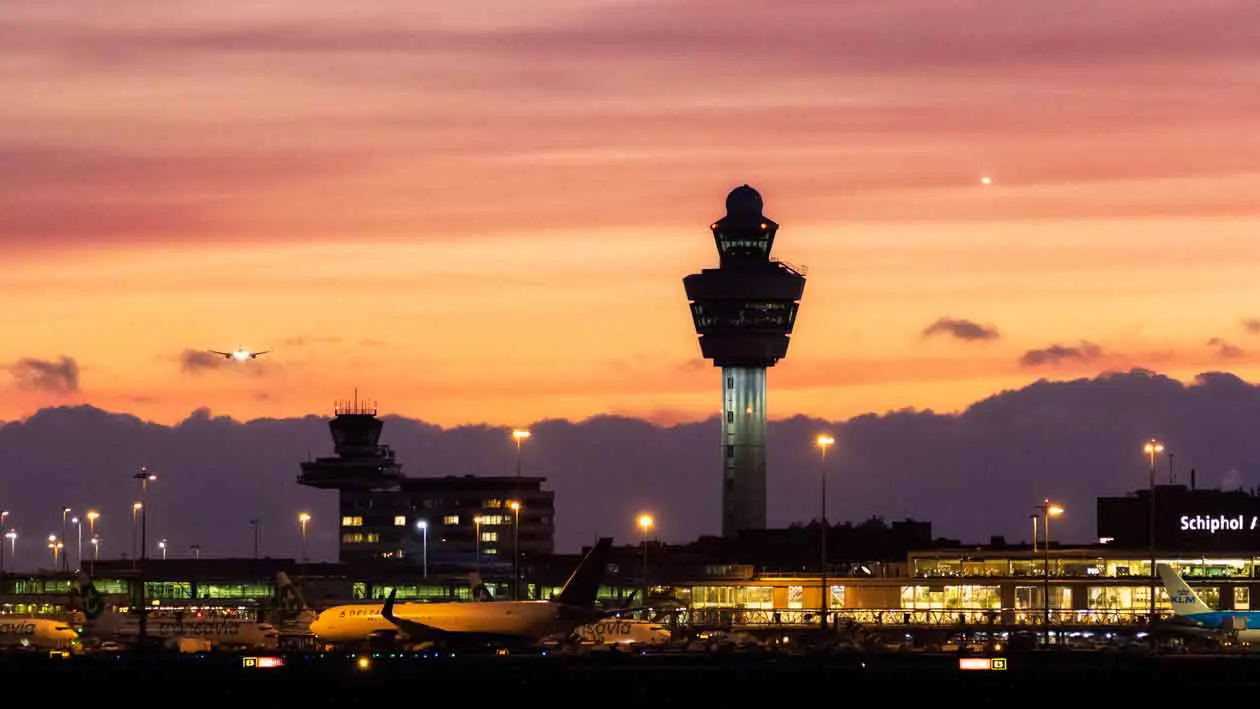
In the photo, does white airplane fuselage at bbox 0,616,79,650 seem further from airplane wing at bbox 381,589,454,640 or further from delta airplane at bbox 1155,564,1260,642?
delta airplane at bbox 1155,564,1260,642

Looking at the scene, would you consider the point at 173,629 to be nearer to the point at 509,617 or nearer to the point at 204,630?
the point at 204,630

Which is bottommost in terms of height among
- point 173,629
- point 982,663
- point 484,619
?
point 173,629

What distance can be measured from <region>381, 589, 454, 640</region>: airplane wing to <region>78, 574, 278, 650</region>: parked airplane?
9636 mm

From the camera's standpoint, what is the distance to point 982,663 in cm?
10244

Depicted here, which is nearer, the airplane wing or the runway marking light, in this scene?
the runway marking light

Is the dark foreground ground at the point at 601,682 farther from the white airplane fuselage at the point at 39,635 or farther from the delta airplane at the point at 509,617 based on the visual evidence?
the white airplane fuselage at the point at 39,635

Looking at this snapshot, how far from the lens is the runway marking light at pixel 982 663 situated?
101 m

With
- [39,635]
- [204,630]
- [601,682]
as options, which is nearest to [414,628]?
[39,635]

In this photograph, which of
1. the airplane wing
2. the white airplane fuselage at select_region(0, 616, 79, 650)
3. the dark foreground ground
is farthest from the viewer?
the white airplane fuselage at select_region(0, 616, 79, 650)

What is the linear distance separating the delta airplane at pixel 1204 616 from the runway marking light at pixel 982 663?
5993 cm

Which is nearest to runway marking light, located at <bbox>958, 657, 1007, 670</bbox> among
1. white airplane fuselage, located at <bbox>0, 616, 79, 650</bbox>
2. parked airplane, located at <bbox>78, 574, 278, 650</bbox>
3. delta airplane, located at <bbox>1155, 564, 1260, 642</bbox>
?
delta airplane, located at <bbox>1155, 564, 1260, 642</bbox>

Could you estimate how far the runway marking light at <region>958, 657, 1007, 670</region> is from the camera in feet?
331

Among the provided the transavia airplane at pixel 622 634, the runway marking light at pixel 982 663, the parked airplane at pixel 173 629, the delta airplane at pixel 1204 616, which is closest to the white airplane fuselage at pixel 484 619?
the parked airplane at pixel 173 629

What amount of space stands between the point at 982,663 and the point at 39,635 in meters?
88.1
